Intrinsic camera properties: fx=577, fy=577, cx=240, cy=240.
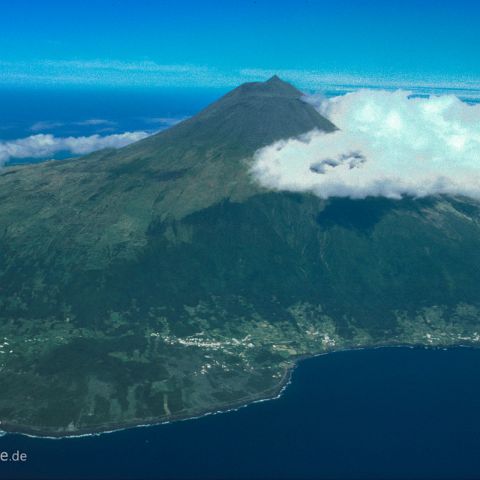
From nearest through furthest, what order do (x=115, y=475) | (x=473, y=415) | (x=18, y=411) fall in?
(x=115, y=475), (x=18, y=411), (x=473, y=415)

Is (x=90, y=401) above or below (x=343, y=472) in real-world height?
above

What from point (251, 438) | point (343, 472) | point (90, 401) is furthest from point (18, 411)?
point (343, 472)

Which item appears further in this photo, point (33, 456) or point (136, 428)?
point (136, 428)

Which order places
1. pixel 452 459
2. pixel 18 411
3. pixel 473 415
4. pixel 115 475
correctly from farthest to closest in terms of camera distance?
pixel 473 415 → pixel 18 411 → pixel 452 459 → pixel 115 475

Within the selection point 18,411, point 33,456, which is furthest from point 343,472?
point 18,411

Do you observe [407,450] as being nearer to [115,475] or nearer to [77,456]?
[115,475]

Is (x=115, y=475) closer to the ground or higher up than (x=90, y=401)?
closer to the ground

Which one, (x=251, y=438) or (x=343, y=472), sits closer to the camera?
(x=343, y=472)

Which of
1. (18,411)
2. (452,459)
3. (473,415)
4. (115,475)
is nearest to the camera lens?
(115,475)

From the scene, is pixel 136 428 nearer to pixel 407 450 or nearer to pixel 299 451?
pixel 299 451
